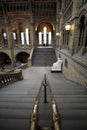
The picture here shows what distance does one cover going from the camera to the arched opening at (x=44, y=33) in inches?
→ 793

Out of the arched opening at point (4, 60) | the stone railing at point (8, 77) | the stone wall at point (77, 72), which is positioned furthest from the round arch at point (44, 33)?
the stone railing at point (8, 77)

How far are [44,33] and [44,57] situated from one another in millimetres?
7802

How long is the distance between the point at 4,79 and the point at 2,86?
0.45 meters

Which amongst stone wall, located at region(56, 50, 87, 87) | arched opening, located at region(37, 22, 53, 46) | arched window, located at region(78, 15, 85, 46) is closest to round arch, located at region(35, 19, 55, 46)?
arched opening, located at region(37, 22, 53, 46)

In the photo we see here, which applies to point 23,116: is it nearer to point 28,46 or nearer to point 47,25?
point 28,46

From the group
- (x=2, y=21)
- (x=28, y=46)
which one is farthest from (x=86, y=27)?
(x=2, y=21)

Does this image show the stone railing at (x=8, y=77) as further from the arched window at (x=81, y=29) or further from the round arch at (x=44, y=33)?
the round arch at (x=44, y=33)

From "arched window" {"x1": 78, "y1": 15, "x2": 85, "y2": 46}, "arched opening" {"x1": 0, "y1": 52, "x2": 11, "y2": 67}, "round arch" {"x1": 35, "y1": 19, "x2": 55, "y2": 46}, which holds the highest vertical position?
"round arch" {"x1": 35, "y1": 19, "x2": 55, "y2": 46}

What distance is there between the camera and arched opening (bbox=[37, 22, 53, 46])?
20.1m

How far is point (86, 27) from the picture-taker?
5684mm

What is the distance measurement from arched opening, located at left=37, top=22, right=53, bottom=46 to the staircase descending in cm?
471

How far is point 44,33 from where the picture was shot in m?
20.4

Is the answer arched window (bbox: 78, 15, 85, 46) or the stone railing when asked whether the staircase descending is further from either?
arched window (bbox: 78, 15, 85, 46)

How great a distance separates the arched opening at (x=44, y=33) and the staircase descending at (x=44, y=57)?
15.4ft
